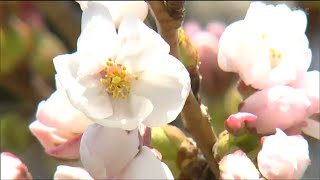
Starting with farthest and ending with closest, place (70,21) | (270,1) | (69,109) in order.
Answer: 1. (70,21)
2. (270,1)
3. (69,109)

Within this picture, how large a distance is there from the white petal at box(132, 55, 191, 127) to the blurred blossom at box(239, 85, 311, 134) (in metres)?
0.14

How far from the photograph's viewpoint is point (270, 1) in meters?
1.68

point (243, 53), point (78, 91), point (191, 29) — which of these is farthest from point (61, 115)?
point (191, 29)

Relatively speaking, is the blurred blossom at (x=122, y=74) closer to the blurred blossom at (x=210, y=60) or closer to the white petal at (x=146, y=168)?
the white petal at (x=146, y=168)

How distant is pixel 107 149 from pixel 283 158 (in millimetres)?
189

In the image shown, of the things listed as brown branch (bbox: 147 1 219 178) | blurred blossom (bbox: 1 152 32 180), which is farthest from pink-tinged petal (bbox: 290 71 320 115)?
blurred blossom (bbox: 1 152 32 180)

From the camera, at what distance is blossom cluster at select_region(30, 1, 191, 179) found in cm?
90

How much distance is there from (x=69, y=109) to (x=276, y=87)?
0.24 metres

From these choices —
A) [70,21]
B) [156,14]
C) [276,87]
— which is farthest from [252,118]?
[70,21]

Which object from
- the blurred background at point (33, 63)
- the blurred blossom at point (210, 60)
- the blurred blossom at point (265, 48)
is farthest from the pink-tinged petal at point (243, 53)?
the blurred background at point (33, 63)

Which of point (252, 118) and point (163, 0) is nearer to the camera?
point (163, 0)

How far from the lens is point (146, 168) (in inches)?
35.2

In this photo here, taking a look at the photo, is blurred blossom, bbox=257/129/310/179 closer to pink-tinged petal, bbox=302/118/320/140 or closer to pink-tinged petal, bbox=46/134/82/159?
pink-tinged petal, bbox=302/118/320/140

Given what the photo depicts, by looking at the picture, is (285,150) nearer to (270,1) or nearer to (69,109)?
(69,109)
